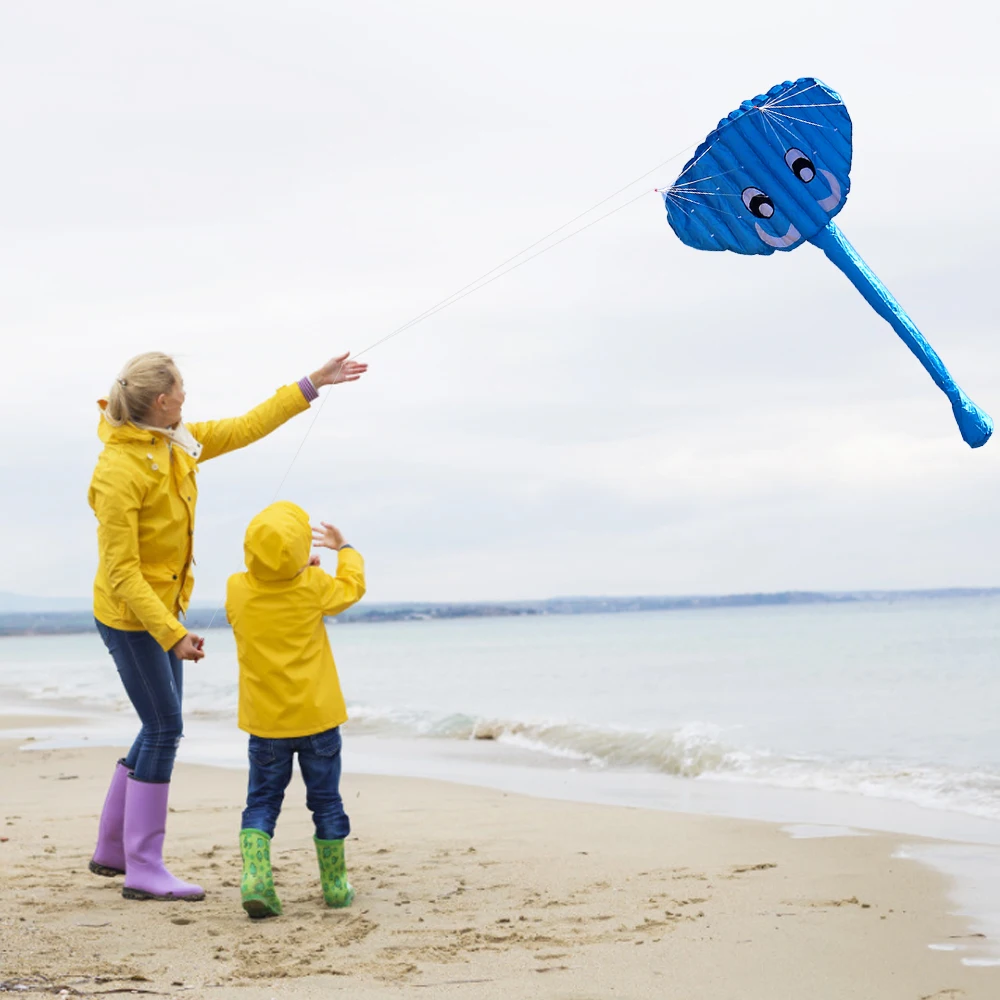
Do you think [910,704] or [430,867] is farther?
[910,704]

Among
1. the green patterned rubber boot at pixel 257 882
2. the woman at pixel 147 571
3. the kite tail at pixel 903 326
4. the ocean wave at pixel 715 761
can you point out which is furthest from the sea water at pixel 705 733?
the woman at pixel 147 571

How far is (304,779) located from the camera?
12.2 ft

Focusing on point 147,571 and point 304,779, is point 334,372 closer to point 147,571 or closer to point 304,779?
point 147,571

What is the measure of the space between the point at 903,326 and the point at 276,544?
2.07 m

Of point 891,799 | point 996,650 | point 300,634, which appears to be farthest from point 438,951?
point 996,650

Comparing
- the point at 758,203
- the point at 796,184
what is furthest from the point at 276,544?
the point at 796,184

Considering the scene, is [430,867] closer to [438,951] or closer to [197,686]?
[438,951]

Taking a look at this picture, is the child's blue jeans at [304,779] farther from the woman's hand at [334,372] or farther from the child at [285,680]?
the woman's hand at [334,372]

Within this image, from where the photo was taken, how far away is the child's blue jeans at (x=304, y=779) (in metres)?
3.69

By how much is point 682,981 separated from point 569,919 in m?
0.70

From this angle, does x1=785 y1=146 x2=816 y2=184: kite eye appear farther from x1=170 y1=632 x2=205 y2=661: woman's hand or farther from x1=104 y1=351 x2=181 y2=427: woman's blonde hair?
x1=170 y1=632 x2=205 y2=661: woman's hand

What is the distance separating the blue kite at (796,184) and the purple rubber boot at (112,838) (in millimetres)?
2884

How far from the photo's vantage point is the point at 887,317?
351 centimetres

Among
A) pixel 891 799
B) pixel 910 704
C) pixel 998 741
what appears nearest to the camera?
pixel 891 799
